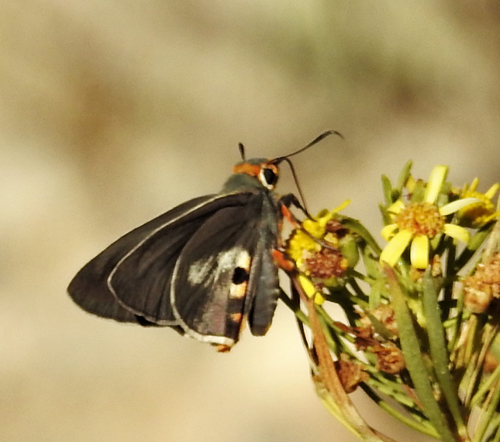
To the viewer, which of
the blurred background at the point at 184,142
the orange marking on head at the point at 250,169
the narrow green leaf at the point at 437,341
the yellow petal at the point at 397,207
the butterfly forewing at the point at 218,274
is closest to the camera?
the narrow green leaf at the point at 437,341

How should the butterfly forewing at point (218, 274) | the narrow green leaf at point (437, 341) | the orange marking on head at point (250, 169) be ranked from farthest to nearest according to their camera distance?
1. the orange marking on head at point (250, 169)
2. the butterfly forewing at point (218, 274)
3. the narrow green leaf at point (437, 341)

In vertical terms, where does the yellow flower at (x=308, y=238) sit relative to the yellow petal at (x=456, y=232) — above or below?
above

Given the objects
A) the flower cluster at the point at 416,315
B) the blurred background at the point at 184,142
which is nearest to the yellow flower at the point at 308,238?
the flower cluster at the point at 416,315

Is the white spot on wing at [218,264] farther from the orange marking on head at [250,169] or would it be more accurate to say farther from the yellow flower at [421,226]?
the yellow flower at [421,226]

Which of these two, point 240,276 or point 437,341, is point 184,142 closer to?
point 240,276

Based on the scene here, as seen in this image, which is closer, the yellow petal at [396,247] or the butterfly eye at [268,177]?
the yellow petal at [396,247]

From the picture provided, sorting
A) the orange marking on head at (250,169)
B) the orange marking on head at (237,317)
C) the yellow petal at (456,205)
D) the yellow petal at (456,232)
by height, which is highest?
the orange marking on head at (250,169)

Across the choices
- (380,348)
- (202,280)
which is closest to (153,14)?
(202,280)
